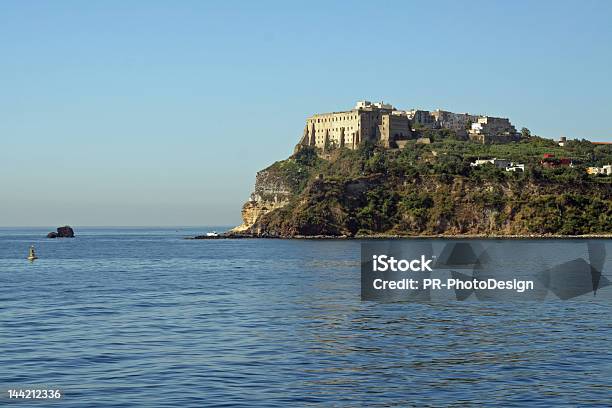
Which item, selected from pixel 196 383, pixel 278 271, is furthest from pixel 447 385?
pixel 278 271

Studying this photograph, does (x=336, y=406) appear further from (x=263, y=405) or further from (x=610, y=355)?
(x=610, y=355)

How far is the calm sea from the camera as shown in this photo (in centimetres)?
2686

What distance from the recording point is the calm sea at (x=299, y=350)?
26.9 metres

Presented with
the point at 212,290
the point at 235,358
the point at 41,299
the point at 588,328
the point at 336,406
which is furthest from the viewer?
the point at 212,290

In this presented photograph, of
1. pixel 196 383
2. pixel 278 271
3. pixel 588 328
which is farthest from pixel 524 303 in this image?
pixel 278 271

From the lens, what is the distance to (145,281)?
76375mm

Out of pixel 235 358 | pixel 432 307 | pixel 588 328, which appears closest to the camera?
pixel 235 358

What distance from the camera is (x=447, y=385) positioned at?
2800cm

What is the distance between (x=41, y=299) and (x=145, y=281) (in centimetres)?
1927

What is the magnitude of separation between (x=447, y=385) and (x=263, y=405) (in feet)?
20.7

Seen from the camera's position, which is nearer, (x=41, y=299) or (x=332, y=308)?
(x=332, y=308)

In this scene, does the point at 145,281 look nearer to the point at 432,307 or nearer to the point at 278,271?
the point at 278,271

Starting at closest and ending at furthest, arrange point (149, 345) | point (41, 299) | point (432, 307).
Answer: point (149, 345), point (432, 307), point (41, 299)

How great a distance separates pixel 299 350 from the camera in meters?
35.2
